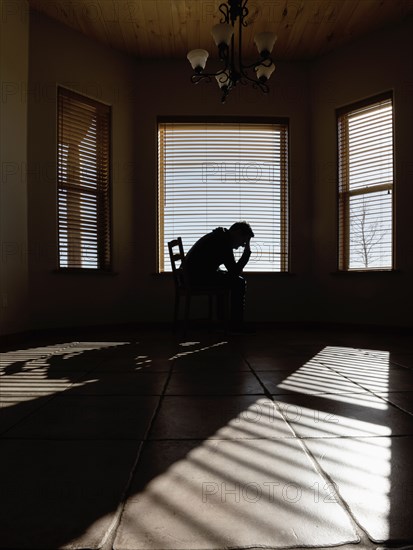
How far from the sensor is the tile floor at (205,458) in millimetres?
870

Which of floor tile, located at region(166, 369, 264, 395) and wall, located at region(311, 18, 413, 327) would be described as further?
wall, located at region(311, 18, 413, 327)

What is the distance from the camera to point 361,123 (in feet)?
16.7

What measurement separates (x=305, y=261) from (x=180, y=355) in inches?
110

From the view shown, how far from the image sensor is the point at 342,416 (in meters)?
1.66

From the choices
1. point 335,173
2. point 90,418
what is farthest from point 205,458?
point 335,173

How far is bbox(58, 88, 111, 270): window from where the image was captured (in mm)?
4801

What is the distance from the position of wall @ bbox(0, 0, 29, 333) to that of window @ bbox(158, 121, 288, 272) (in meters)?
1.69

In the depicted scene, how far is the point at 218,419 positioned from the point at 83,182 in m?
3.96

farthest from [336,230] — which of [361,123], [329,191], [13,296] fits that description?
[13,296]

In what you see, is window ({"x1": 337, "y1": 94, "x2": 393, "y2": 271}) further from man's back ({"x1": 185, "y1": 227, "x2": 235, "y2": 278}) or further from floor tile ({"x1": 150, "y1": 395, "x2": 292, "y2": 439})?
floor tile ({"x1": 150, "y1": 395, "x2": 292, "y2": 439})

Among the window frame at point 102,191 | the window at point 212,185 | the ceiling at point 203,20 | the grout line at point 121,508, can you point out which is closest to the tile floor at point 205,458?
the grout line at point 121,508

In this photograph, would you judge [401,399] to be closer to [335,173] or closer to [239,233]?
[239,233]

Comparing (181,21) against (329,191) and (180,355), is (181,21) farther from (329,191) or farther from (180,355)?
(180,355)

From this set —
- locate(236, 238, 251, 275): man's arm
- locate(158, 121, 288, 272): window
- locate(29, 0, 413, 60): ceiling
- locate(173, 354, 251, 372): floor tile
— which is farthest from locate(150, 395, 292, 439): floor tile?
locate(29, 0, 413, 60): ceiling
